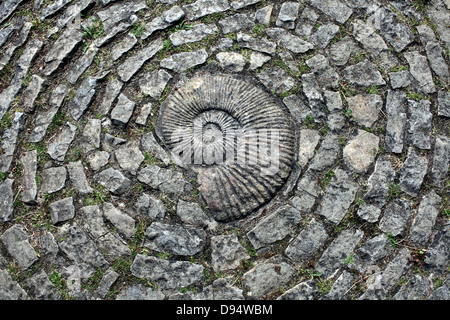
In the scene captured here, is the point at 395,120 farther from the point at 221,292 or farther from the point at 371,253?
the point at 221,292

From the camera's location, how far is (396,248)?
4.04 meters

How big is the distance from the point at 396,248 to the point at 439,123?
A: 140 centimetres

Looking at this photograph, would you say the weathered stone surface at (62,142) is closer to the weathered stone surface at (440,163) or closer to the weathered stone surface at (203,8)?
the weathered stone surface at (203,8)

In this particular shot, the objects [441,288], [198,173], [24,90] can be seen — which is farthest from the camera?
[24,90]

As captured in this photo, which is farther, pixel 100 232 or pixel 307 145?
pixel 307 145

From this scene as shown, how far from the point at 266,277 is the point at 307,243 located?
0.51 meters

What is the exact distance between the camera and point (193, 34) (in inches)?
188

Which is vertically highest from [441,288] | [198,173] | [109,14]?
[109,14]

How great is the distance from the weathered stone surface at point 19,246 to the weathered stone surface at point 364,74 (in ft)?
12.2

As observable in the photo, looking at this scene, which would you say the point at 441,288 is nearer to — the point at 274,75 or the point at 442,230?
the point at 442,230

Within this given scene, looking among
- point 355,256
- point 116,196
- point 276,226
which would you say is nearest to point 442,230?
point 355,256

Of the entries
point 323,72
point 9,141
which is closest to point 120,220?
point 9,141

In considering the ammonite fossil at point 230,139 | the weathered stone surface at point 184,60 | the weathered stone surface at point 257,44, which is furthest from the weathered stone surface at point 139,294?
the weathered stone surface at point 257,44

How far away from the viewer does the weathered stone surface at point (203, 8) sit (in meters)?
4.85
